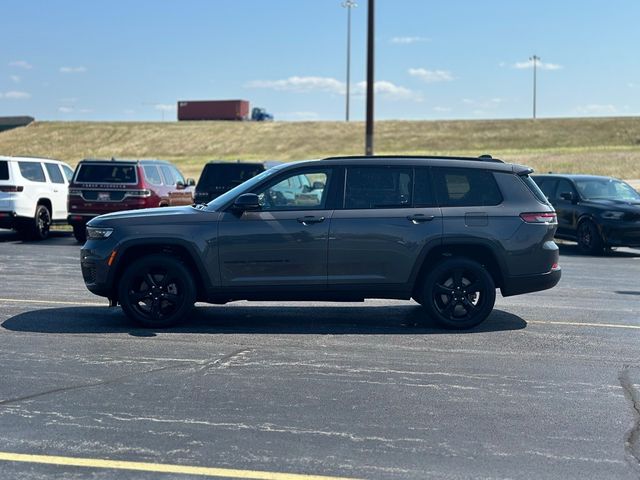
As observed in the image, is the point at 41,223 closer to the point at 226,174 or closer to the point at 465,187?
the point at 226,174

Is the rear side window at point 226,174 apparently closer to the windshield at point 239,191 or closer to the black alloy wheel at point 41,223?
the black alloy wheel at point 41,223

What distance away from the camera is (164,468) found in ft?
16.7

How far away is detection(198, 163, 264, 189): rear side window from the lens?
20.2 m

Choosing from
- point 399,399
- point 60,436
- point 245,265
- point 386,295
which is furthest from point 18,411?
point 386,295

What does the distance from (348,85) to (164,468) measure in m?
82.9

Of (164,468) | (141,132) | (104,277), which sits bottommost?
(164,468)

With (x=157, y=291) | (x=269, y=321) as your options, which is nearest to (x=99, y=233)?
(x=157, y=291)

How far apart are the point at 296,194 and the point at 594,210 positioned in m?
10.3

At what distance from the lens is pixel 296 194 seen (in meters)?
9.38

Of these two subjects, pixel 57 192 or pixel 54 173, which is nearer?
pixel 57 192

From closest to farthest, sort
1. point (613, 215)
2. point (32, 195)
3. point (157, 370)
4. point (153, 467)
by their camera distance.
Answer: point (153, 467)
point (157, 370)
point (613, 215)
point (32, 195)

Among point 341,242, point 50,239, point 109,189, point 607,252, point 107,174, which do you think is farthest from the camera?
point 50,239

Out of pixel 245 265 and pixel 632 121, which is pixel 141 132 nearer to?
pixel 632 121

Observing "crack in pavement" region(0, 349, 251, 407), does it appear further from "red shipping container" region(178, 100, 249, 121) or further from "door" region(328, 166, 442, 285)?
"red shipping container" region(178, 100, 249, 121)
